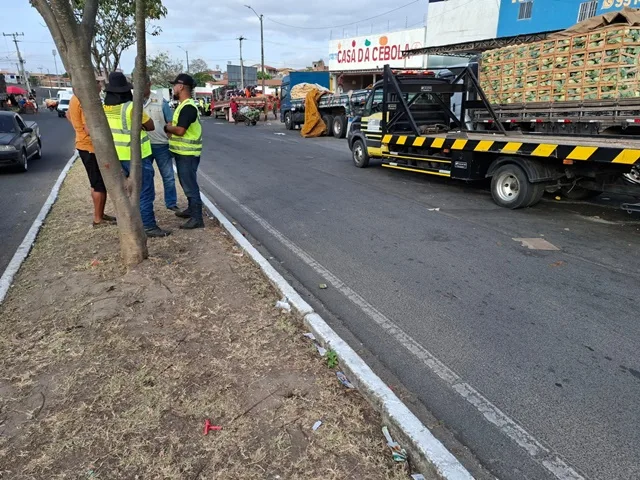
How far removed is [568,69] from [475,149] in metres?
4.39

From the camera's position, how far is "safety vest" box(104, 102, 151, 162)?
17.3 feet

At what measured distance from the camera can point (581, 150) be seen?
6520 millimetres

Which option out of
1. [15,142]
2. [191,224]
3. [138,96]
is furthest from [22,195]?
[138,96]

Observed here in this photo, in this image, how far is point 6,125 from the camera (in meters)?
11.7

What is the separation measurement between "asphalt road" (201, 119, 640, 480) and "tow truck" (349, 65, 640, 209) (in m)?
0.45

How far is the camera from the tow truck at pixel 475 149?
6801 mm

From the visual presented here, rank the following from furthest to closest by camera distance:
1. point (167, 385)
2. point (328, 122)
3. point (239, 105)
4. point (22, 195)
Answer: point (239, 105) < point (328, 122) < point (22, 195) < point (167, 385)

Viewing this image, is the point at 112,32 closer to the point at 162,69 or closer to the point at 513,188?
the point at 513,188

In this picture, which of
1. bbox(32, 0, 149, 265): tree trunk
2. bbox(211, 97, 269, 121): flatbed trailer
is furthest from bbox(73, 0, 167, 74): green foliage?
bbox(32, 0, 149, 265): tree trunk

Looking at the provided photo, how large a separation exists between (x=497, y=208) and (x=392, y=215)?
1821mm

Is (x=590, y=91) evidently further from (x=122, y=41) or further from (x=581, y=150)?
(x=122, y=41)

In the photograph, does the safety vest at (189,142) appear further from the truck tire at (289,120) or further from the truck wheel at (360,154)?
the truck tire at (289,120)

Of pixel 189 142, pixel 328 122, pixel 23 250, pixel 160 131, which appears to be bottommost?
pixel 23 250

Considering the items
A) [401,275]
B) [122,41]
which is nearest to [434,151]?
[401,275]
